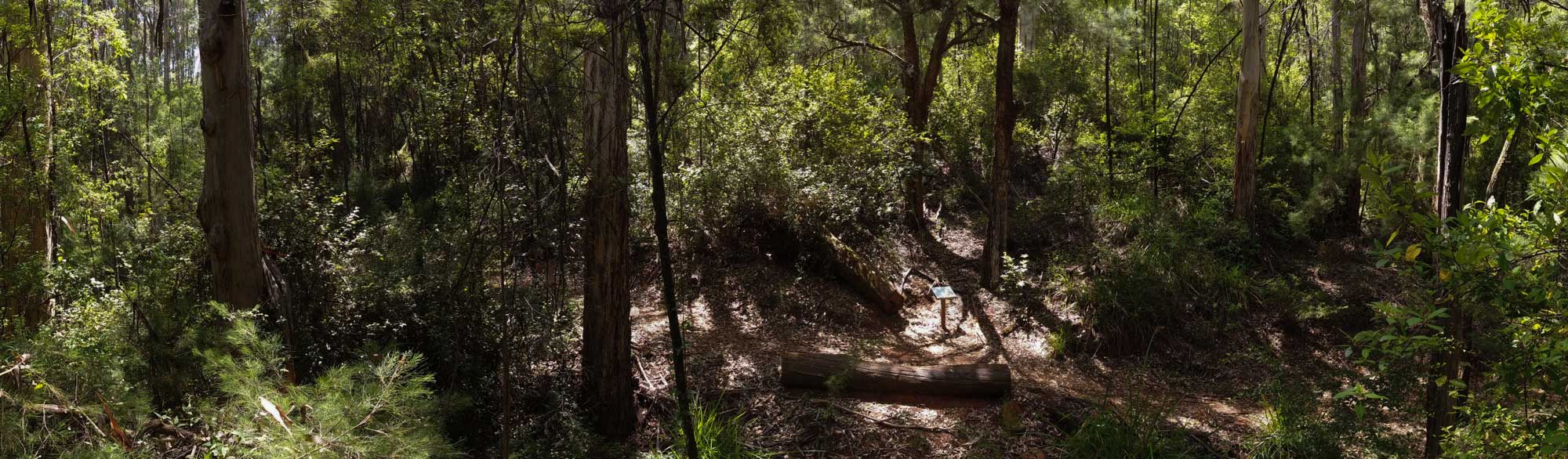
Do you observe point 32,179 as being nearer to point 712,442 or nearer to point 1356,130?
point 712,442

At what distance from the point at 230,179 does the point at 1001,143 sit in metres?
9.11

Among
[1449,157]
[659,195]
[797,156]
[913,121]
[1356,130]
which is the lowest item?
[659,195]

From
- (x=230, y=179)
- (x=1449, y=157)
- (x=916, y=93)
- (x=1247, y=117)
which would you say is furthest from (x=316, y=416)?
(x=1247, y=117)

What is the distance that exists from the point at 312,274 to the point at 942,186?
41.3 ft

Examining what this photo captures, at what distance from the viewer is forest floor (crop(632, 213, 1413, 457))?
23.1ft

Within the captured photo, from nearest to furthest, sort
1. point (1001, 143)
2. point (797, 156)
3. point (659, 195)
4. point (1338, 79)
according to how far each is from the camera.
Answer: point (659, 195)
point (1001, 143)
point (797, 156)
point (1338, 79)

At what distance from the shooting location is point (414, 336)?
7.31 m

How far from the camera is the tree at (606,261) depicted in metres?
6.04

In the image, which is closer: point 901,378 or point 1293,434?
point 1293,434

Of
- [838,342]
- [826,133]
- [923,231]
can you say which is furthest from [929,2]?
[838,342]

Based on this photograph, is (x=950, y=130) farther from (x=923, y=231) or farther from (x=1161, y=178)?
(x=1161, y=178)

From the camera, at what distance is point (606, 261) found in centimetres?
664

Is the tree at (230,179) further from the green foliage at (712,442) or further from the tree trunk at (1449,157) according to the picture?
the tree trunk at (1449,157)

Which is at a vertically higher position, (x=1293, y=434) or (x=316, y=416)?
(x=316, y=416)
